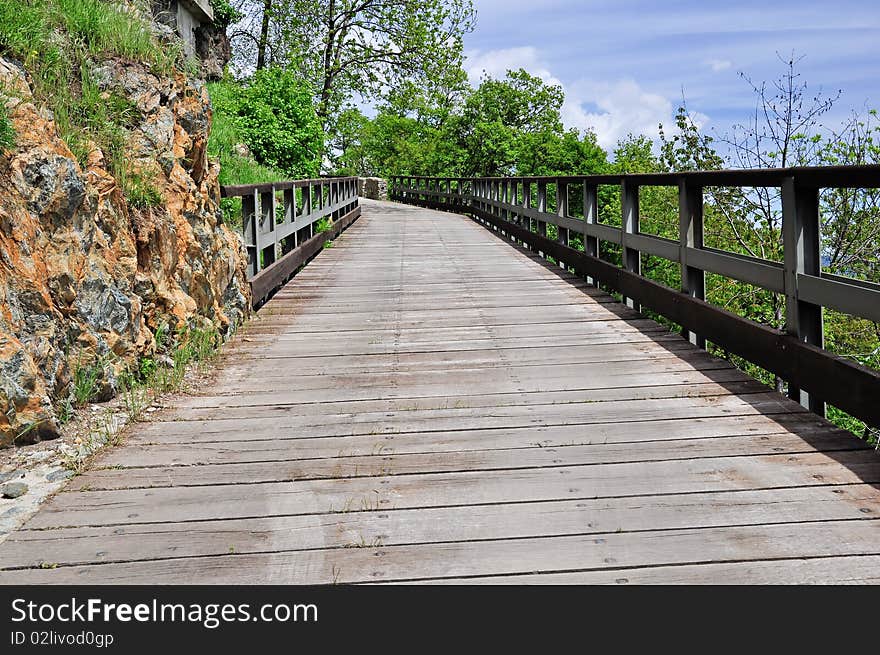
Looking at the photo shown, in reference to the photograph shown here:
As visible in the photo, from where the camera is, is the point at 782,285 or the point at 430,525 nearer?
the point at 430,525

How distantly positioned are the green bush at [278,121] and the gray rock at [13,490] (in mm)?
13300

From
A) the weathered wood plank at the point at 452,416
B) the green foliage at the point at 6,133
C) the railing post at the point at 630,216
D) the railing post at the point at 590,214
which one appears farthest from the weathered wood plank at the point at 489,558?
the railing post at the point at 590,214

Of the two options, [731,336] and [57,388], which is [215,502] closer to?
[57,388]

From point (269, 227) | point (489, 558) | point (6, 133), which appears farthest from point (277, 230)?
point (489, 558)

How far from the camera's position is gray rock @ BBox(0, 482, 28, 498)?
3863 millimetres

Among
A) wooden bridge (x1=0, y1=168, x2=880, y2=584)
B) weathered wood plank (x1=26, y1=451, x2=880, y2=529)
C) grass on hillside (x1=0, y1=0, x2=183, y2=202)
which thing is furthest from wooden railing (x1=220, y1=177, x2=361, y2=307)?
weathered wood plank (x1=26, y1=451, x2=880, y2=529)

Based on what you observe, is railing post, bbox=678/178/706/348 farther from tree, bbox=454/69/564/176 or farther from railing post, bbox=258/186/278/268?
tree, bbox=454/69/564/176

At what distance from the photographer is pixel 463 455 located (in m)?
4.32

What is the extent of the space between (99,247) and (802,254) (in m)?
4.00

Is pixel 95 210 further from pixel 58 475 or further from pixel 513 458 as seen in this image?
pixel 513 458

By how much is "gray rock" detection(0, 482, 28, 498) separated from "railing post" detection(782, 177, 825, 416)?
13.0 ft

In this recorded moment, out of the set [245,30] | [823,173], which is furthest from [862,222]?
[245,30]

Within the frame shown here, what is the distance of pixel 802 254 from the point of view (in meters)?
4.94
